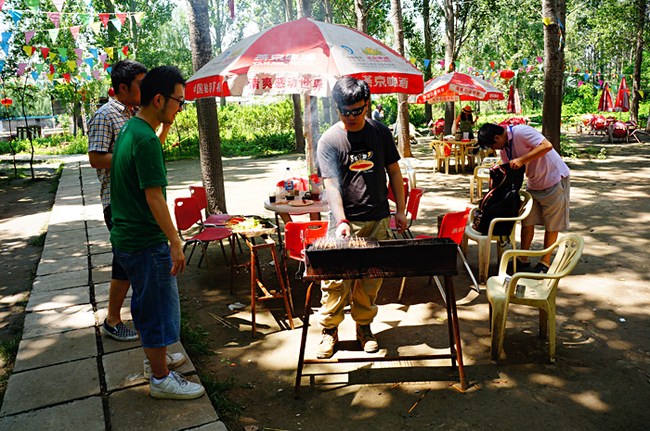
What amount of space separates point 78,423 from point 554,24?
1104 cm

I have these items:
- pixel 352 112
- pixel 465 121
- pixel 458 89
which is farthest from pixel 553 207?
pixel 465 121

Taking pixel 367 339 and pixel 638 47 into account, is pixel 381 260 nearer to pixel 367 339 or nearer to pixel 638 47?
pixel 367 339

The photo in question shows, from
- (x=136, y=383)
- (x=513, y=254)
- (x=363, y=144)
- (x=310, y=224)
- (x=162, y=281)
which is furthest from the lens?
(x=310, y=224)

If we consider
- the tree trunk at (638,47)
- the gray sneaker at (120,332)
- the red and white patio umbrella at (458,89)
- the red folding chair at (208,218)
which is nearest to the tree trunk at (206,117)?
the red folding chair at (208,218)

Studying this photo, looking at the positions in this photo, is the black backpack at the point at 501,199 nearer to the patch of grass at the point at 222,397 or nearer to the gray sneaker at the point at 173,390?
the patch of grass at the point at 222,397

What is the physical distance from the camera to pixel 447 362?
12.4 feet

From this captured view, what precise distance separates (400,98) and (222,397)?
12296 mm

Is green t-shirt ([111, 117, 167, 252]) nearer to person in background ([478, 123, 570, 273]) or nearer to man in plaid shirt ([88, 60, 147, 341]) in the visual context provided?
man in plaid shirt ([88, 60, 147, 341])

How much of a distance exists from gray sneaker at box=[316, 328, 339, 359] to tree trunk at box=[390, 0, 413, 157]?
1088 centimetres

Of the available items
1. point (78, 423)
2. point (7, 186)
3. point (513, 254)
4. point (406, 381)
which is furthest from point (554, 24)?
point (7, 186)

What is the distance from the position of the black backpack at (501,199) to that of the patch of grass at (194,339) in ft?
10.0

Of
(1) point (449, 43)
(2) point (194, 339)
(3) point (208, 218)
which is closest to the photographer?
(2) point (194, 339)

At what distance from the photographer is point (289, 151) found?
2073 centimetres

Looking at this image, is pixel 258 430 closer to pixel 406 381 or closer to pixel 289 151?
pixel 406 381
